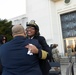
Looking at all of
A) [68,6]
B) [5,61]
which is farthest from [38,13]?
[5,61]

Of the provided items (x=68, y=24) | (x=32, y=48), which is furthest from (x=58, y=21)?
(x=32, y=48)

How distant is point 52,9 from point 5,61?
25422 mm

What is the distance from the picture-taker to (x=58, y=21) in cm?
2731

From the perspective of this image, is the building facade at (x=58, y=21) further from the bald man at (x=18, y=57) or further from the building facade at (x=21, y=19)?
the bald man at (x=18, y=57)

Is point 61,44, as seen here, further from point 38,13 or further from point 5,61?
point 5,61

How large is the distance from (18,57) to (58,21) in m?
25.0

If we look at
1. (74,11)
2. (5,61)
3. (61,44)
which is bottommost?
(61,44)

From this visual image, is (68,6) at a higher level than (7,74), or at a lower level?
higher

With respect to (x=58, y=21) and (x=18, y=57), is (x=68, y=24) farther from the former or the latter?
(x=18, y=57)

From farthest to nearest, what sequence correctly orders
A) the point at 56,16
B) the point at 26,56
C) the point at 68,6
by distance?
1. the point at 56,16
2. the point at 68,6
3. the point at 26,56

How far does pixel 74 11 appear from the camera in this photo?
25.8 metres

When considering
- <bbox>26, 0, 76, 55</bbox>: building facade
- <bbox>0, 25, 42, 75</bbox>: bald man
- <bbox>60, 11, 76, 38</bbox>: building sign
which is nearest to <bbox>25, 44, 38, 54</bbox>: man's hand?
<bbox>0, 25, 42, 75</bbox>: bald man

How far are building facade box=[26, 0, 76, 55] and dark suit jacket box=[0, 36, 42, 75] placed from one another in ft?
76.0

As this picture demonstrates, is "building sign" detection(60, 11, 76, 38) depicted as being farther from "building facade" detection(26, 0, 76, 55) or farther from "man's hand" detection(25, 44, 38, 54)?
"man's hand" detection(25, 44, 38, 54)
